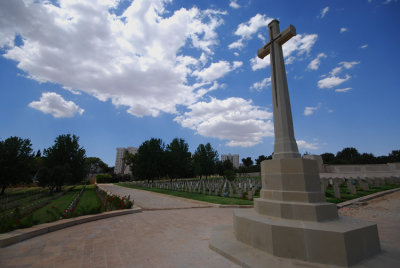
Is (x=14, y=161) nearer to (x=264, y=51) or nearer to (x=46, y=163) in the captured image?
(x=46, y=163)

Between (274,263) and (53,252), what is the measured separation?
450cm

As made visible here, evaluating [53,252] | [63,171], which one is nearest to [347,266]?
[53,252]

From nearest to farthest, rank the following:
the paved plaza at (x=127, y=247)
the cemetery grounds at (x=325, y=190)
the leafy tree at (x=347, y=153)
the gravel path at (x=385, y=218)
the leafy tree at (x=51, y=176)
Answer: the paved plaza at (x=127, y=247), the gravel path at (x=385, y=218), the cemetery grounds at (x=325, y=190), the leafy tree at (x=51, y=176), the leafy tree at (x=347, y=153)

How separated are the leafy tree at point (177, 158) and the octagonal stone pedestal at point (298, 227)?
33243 millimetres

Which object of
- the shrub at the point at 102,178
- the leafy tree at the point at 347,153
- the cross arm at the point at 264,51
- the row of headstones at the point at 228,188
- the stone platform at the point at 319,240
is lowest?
the shrub at the point at 102,178

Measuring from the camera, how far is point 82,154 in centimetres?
3108

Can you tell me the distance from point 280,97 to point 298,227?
3.30m

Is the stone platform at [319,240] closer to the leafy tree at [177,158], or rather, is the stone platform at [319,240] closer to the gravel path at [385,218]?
the gravel path at [385,218]

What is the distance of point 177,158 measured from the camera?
38875 mm

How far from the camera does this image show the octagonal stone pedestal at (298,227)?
9.75 feet

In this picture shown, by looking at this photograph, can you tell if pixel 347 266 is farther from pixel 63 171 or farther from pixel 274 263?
pixel 63 171

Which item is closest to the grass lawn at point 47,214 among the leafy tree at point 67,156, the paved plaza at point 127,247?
the paved plaza at point 127,247

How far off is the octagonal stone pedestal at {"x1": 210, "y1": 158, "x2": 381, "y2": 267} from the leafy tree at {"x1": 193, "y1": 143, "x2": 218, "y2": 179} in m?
37.9

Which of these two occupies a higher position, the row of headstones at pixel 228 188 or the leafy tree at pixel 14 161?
the leafy tree at pixel 14 161
